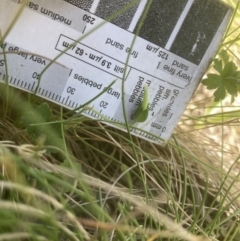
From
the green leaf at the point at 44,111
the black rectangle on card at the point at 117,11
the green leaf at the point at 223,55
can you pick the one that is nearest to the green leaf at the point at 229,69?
the green leaf at the point at 223,55

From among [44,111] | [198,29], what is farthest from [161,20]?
[44,111]

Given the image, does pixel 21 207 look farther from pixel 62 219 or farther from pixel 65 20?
pixel 65 20

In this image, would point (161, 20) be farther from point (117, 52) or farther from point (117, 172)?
point (117, 172)

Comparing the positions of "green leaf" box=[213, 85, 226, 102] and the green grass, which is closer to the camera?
the green grass

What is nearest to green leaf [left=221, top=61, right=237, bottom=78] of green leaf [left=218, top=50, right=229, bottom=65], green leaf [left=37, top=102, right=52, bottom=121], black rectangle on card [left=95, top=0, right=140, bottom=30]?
green leaf [left=218, top=50, right=229, bottom=65]

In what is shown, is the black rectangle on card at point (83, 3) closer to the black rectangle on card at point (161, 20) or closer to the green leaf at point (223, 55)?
the black rectangle on card at point (161, 20)

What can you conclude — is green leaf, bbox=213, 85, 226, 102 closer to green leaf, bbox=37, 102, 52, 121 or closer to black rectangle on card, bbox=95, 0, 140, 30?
black rectangle on card, bbox=95, 0, 140, 30

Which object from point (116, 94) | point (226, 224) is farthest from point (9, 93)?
point (226, 224)

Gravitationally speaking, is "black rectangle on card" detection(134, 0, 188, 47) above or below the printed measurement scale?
above
